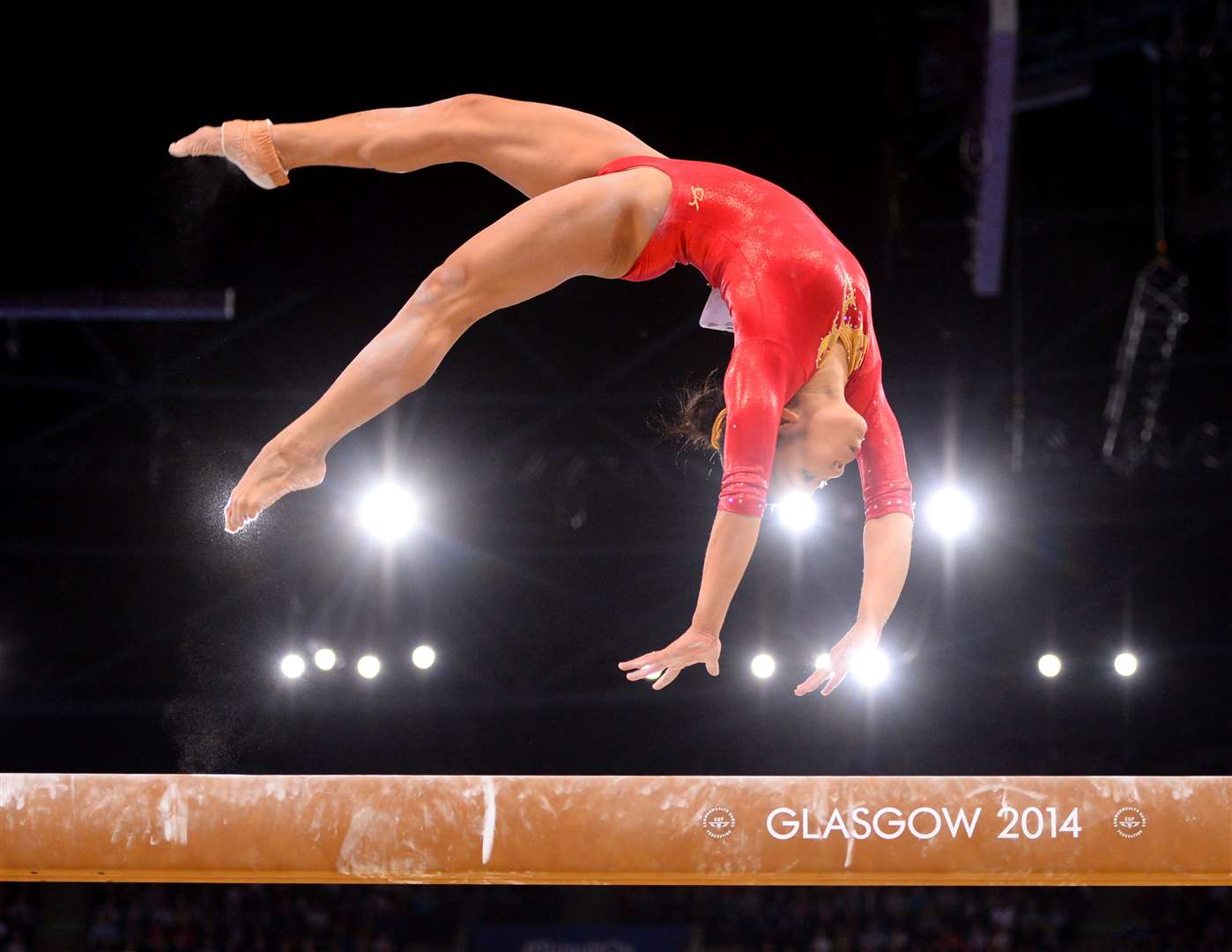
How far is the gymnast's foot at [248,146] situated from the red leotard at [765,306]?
1.17m

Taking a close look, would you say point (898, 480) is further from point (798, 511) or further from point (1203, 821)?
point (798, 511)

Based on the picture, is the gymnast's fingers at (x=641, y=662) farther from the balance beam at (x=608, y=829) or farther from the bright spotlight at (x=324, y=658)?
the bright spotlight at (x=324, y=658)

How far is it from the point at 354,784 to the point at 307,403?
555 centimetres

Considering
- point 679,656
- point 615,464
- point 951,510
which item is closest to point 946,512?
point 951,510

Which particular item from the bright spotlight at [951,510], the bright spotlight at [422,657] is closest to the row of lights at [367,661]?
the bright spotlight at [422,657]

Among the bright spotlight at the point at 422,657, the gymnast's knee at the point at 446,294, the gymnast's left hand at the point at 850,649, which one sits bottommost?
the gymnast's left hand at the point at 850,649

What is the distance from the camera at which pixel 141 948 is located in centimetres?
1177

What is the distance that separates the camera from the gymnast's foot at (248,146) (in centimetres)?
441

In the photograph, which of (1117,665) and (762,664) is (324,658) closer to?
(762,664)

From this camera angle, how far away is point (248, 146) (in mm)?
4406

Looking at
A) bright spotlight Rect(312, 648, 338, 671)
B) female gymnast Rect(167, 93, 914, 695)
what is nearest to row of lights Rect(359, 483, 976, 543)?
bright spotlight Rect(312, 648, 338, 671)

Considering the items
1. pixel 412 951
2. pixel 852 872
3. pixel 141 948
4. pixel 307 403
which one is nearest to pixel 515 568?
pixel 307 403

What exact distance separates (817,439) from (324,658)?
21.7 ft

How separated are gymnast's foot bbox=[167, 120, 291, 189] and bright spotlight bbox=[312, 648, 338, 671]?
5.82 metres
